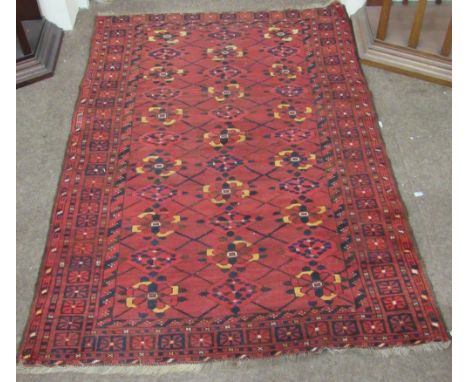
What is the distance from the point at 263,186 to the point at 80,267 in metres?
0.86

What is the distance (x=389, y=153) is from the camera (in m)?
2.87

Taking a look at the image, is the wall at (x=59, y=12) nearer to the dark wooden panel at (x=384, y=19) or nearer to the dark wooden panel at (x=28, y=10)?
the dark wooden panel at (x=28, y=10)

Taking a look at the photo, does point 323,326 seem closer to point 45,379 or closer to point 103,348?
point 103,348

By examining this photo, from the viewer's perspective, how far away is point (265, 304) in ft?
7.36

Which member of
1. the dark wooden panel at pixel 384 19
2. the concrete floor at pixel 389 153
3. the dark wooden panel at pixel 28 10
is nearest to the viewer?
the concrete floor at pixel 389 153

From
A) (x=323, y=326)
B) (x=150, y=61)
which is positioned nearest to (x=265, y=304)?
(x=323, y=326)

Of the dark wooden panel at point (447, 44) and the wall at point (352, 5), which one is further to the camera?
the wall at point (352, 5)

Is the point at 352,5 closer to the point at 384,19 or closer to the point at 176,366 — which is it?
the point at 384,19

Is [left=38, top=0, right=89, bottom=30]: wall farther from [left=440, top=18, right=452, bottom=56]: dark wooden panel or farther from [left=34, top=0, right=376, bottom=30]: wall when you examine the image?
[left=440, top=18, right=452, bottom=56]: dark wooden panel

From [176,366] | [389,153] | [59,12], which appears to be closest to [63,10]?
[59,12]

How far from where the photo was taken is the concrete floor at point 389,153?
2.05 m

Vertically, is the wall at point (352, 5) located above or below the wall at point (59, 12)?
below

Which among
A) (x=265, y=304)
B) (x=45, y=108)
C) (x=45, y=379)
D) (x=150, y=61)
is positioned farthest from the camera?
(x=150, y=61)

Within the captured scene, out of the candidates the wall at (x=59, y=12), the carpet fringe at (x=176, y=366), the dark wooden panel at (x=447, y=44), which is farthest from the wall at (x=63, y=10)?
the carpet fringe at (x=176, y=366)
